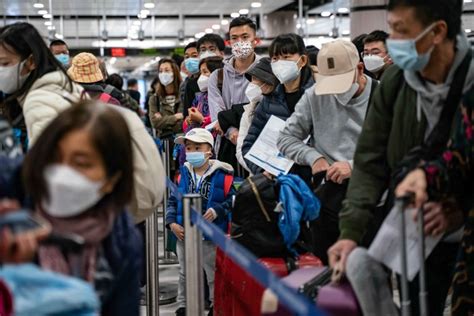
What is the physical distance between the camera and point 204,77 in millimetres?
8266

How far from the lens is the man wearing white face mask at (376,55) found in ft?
23.4

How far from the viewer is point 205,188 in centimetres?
625

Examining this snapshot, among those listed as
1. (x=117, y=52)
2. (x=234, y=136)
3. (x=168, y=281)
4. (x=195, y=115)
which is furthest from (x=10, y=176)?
(x=117, y=52)

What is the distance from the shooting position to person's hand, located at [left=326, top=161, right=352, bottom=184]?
15.0 ft

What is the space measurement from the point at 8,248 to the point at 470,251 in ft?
5.81

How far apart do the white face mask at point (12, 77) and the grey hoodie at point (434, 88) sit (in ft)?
5.73

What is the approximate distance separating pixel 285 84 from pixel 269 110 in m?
0.19

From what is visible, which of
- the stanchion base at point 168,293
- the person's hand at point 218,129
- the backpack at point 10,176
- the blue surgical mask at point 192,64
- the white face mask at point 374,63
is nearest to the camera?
the backpack at point 10,176

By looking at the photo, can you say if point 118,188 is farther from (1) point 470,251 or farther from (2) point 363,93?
(2) point 363,93

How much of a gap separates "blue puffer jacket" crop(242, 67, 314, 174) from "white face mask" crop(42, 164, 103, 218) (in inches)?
130

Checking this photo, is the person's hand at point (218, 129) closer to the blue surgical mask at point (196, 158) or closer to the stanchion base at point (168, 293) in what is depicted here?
the blue surgical mask at point (196, 158)

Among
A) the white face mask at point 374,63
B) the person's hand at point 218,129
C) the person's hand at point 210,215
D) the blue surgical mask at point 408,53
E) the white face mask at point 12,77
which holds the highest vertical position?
the blue surgical mask at point 408,53

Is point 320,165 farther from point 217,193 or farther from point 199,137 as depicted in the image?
point 199,137

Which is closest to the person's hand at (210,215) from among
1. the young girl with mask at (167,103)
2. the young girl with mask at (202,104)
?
the young girl with mask at (202,104)
